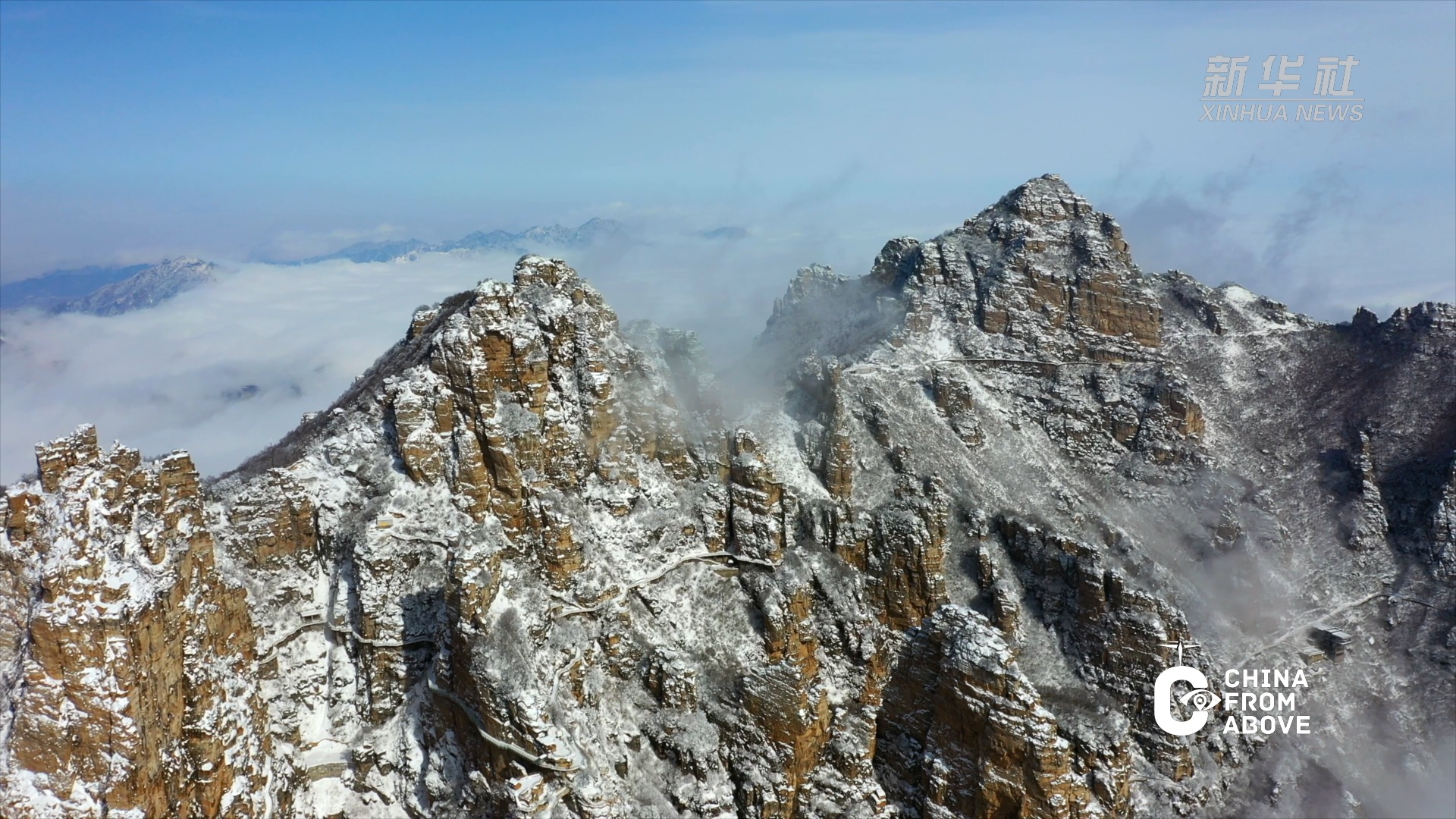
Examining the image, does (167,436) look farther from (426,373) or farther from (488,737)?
(488,737)

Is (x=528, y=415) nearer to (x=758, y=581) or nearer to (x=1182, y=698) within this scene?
(x=758, y=581)

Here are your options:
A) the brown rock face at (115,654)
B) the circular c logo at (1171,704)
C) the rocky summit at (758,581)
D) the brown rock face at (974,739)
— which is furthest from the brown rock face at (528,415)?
the circular c logo at (1171,704)

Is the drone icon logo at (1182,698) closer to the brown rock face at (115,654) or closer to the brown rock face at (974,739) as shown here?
the brown rock face at (974,739)

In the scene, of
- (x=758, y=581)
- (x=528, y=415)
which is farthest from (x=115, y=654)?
(x=758, y=581)

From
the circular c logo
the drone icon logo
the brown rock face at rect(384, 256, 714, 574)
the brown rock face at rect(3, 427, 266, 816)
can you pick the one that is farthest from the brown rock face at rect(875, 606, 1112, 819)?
the brown rock face at rect(3, 427, 266, 816)

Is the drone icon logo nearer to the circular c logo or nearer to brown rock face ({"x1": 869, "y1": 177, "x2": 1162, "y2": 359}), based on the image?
the circular c logo

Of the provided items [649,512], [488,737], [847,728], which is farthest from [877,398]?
[488,737]
